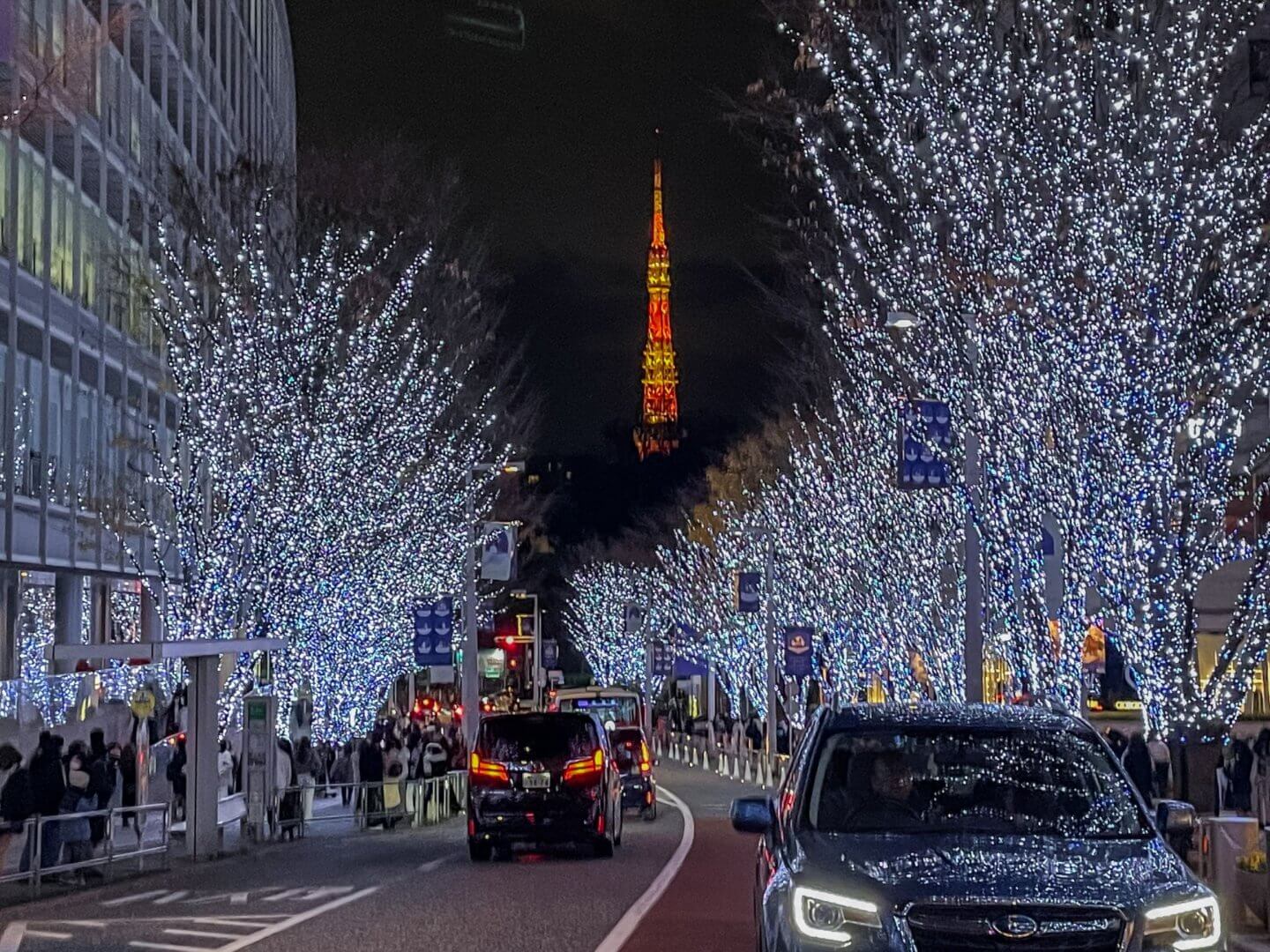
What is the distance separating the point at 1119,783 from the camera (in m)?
8.56

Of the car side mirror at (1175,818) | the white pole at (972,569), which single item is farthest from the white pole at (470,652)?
the car side mirror at (1175,818)

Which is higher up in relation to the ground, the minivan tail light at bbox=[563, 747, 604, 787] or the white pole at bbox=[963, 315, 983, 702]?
the white pole at bbox=[963, 315, 983, 702]

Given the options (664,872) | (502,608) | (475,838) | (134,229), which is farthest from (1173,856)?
(502,608)

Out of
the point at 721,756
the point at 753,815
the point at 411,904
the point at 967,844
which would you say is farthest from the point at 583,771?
the point at 721,756

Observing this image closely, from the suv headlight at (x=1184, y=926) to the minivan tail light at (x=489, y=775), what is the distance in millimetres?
14785

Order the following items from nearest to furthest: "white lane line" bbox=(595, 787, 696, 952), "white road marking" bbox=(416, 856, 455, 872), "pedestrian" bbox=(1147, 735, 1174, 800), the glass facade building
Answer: "white lane line" bbox=(595, 787, 696, 952) → "white road marking" bbox=(416, 856, 455, 872) → "pedestrian" bbox=(1147, 735, 1174, 800) → the glass facade building

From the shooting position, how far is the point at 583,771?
2169 centimetres

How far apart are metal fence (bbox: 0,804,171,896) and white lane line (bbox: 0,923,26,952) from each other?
11.1ft

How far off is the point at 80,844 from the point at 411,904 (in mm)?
6283

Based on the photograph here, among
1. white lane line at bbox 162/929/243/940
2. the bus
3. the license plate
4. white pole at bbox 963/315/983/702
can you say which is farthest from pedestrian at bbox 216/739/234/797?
white lane line at bbox 162/929/243/940

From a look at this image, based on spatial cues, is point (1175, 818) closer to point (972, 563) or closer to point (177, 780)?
point (972, 563)

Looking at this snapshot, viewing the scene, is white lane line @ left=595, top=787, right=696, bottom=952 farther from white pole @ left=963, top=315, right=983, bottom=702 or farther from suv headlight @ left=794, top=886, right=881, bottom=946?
suv headlight @ left=794, top=886, right=881, bottom=946

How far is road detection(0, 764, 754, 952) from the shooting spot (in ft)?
44.4

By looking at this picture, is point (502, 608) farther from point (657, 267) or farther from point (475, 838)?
point (657, 267)
